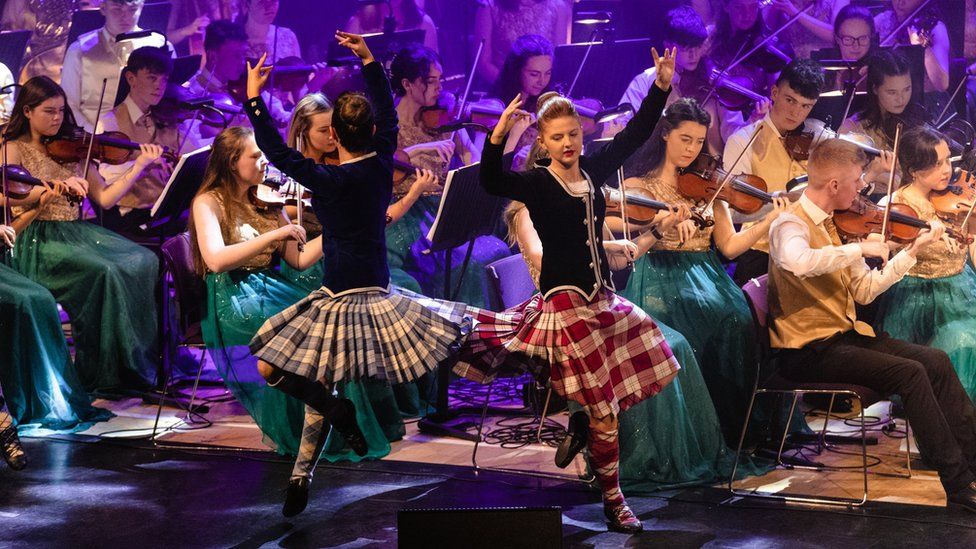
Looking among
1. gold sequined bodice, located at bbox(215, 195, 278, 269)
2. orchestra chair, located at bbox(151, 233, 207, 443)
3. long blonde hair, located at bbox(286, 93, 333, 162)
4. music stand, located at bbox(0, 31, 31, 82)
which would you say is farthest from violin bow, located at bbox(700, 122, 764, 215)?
music stand, located at bbox(0, 31, 31, 82)

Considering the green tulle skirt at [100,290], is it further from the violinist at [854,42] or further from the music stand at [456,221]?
the violinist at [854,42]

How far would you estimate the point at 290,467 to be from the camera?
504cm

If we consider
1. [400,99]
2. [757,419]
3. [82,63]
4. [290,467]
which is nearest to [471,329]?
[290,467]

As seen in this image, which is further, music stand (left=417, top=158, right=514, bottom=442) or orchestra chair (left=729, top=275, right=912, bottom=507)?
music stand (left=417, top=158, right=514, bottom=442)

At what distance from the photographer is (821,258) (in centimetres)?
446

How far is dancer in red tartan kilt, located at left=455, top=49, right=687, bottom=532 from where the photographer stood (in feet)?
13.3

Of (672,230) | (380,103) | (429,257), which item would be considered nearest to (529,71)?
(429,257)

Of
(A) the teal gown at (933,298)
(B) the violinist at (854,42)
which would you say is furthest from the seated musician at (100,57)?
(A) the teal gown at (933,298)

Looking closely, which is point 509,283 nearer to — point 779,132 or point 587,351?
point 587,351

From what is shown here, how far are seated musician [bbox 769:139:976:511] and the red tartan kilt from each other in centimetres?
74

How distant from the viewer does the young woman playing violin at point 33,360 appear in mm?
→ 5699

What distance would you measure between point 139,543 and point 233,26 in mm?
4672

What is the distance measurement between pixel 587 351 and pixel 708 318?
122cm

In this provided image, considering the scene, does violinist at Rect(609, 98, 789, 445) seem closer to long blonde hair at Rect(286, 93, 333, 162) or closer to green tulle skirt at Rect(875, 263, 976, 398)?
green tulle skirt at Rect(875, 263, 976, 398)
